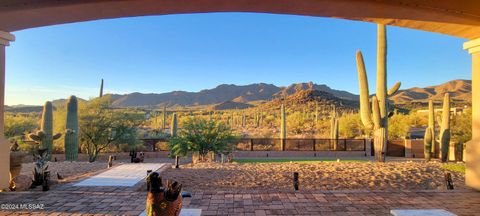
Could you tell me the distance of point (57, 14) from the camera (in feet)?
18.0

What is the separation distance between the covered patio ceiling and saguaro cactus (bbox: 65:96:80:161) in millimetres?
11075

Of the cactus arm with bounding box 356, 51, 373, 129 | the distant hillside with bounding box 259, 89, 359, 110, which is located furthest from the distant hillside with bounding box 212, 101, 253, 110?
the cactus arm with bounding box 356, 51, 373, 129

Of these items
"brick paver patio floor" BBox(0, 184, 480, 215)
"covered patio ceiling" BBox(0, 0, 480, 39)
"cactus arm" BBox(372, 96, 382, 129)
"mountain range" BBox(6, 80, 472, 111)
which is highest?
"mountain range" BBox(6, 80, 472, 111)

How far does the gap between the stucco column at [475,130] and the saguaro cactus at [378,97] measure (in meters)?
7.83

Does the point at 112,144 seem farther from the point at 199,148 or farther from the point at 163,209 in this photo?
the point at 163,209

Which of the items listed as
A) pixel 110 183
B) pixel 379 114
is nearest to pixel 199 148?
pixel 110 183

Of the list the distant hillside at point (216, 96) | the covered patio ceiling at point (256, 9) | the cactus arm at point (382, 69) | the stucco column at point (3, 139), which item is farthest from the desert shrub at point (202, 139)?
the distant hillside at point (216, 96)

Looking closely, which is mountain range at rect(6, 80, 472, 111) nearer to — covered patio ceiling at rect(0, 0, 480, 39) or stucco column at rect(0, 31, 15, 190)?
stucco column at rect(0, 31, 15, 190)

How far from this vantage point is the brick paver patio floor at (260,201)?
535 cm

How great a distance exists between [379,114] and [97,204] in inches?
526

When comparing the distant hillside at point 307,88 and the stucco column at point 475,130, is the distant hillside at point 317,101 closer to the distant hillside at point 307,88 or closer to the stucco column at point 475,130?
the distant hillside at point 307,88

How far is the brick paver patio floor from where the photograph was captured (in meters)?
5.35

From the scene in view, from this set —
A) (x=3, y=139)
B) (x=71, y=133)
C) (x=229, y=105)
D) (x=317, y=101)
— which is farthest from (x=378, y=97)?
(x=229, y=105)

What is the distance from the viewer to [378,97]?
50.4 ft
